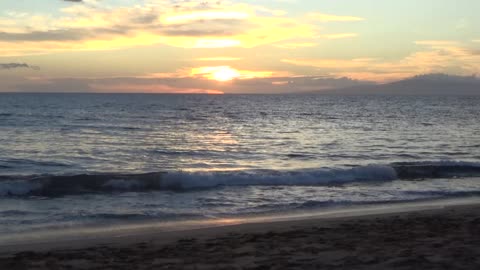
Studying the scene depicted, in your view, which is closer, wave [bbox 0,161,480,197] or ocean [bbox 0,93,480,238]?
ocean [bbox 0,93,480,238]

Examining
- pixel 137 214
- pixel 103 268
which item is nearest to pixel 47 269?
pixel 103 268

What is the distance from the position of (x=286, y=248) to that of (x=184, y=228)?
3150 millimetres

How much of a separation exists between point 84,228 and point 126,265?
12.0 feet

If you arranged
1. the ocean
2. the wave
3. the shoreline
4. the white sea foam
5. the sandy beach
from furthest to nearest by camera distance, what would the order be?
the wave < the white sea foam < the ocean < the shoreline < the sandy beach

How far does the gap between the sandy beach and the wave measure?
667cm

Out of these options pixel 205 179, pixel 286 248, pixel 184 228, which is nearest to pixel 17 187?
pixel 205 179

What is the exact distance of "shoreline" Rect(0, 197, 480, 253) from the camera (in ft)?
32.1

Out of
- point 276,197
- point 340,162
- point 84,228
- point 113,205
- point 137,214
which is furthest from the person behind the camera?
point 340,162

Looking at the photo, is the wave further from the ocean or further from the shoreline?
the shoreline

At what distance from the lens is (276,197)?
15.7m

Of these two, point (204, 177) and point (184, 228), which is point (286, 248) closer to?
point (184, 228)

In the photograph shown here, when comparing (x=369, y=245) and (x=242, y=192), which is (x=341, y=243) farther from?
(x=242, y=192)

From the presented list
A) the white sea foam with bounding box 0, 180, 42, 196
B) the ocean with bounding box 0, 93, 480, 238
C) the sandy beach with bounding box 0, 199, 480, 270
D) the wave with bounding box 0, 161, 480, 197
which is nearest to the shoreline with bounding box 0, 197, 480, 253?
the sandy beach with bounding box 0, 199, 480, 270

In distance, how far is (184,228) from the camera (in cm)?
1139
